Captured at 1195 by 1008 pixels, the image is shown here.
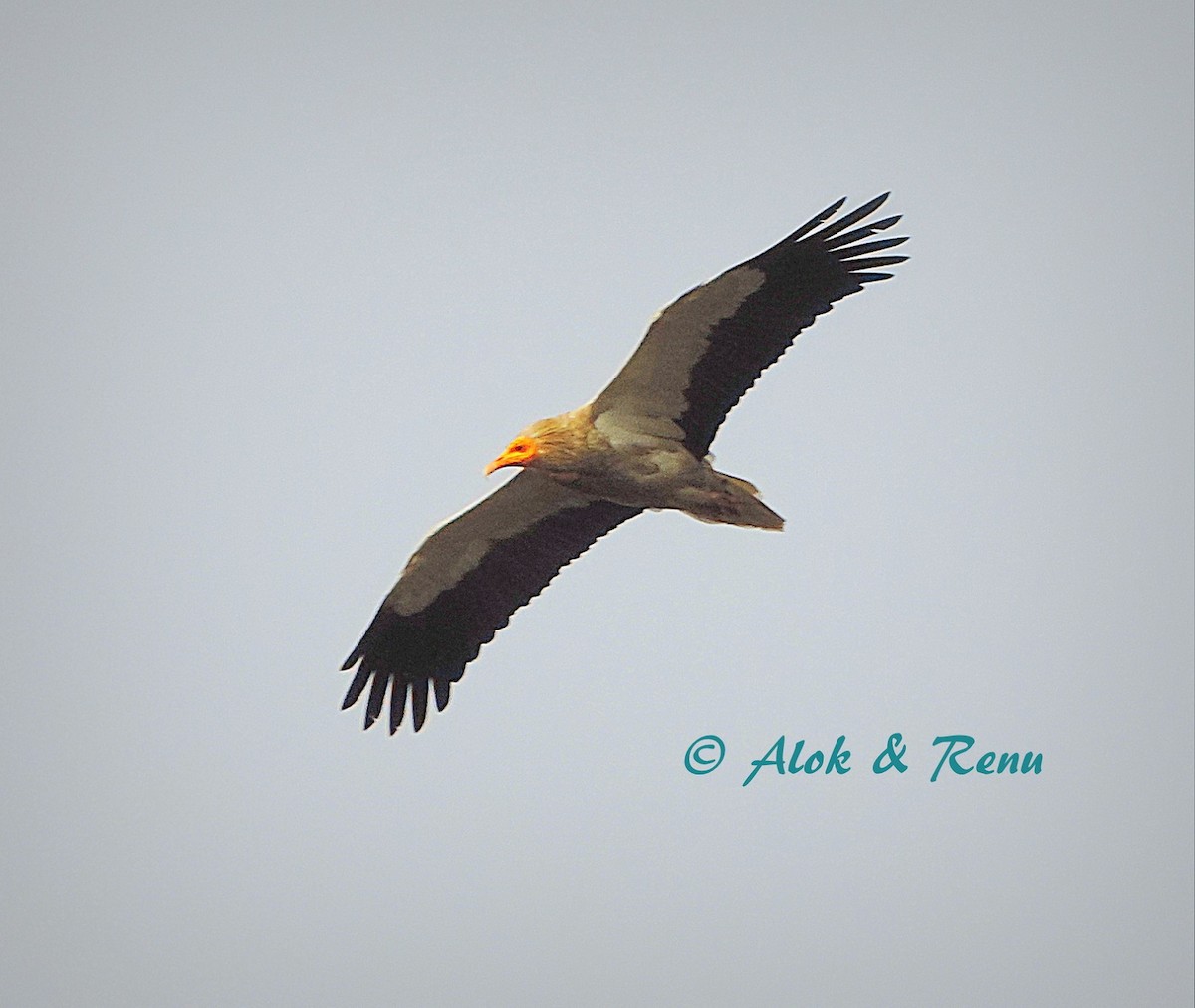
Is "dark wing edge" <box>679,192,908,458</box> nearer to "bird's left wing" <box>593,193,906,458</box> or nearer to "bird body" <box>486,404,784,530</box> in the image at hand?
"bird's left wing" <box>593,193,906,458</box>

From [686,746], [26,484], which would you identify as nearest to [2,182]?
[26,484]

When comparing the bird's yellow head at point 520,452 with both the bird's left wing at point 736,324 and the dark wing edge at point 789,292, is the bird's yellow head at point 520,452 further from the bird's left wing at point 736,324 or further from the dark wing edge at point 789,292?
the dark wing edge at point 789,292

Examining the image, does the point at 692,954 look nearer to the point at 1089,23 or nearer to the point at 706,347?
the point at 706,347

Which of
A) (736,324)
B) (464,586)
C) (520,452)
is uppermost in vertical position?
(736,324)

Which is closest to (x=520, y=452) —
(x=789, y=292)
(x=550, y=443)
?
(x=550, y=443)

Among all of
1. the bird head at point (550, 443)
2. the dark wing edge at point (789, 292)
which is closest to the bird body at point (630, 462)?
the bird head at point (550, 443)

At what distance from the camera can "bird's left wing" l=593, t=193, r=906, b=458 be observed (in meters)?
2.81

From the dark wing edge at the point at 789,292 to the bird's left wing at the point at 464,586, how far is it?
0.39 meters

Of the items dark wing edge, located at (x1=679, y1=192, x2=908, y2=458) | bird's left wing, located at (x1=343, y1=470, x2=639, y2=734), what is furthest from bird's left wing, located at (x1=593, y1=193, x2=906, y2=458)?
bird's left wing, located at (x1=343, y1=470, x2=639, y2=734)

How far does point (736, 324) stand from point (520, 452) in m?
0.40

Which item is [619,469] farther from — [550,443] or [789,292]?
[789,292]

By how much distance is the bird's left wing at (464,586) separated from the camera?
3.13 meters

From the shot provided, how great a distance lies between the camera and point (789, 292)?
284 cm

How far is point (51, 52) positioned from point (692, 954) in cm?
212
